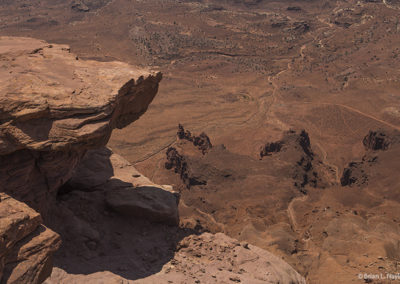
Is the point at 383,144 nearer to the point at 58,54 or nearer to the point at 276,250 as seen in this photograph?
the point at 276,250

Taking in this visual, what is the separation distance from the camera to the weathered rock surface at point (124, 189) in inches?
599

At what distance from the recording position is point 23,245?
8820 millimetres

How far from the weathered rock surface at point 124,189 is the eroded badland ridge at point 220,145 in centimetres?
7

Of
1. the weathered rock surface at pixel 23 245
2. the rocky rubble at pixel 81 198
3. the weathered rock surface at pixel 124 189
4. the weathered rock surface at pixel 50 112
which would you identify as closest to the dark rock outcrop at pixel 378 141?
the rocky rubble at pixel 81 198

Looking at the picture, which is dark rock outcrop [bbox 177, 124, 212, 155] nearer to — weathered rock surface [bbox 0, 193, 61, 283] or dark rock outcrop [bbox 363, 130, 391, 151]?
dark rock outcrop [bbox 363, 130, 391, 151]

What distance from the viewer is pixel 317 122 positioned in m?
45.3

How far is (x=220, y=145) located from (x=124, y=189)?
17.0m

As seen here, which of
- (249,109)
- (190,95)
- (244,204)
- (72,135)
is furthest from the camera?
(190,95)

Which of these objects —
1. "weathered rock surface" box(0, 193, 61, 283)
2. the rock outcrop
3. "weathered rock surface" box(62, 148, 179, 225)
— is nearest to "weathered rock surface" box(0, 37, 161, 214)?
"weathered rock surface" box(0, 193, 61, 283)

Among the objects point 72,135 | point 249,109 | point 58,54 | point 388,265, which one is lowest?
point 249,109

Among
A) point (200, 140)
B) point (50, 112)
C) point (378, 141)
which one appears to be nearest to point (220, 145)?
point (200, 140)

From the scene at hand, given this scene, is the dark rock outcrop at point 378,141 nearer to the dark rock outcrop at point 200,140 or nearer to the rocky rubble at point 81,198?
the dark rock outcrop at point 200,140

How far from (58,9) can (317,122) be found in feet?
299

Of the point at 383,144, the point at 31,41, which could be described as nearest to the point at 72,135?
the point at 31,41
